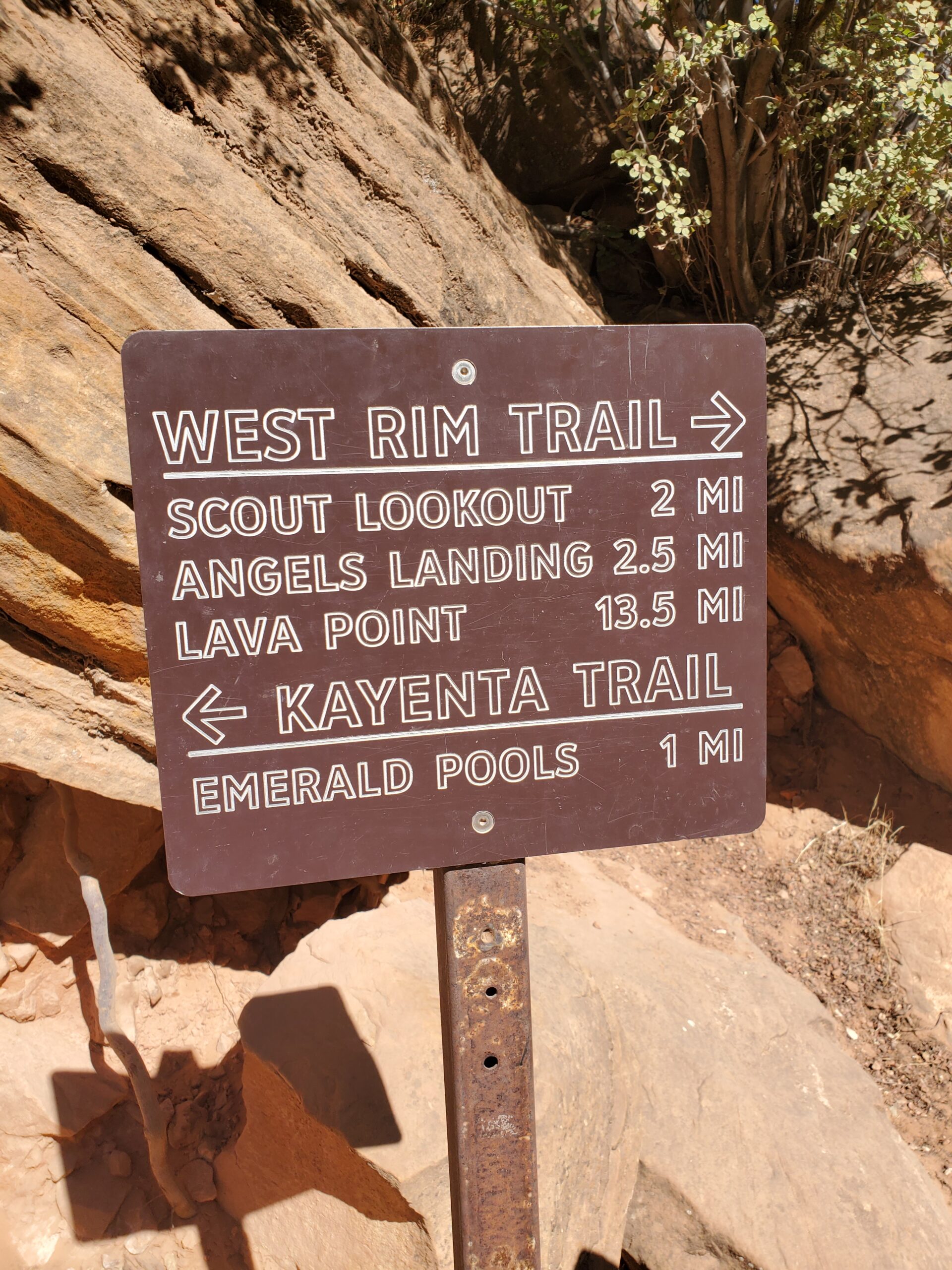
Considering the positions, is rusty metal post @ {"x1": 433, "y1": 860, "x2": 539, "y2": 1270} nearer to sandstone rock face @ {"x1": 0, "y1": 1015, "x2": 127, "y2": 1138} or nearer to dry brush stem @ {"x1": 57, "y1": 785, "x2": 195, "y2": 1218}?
dry brush stem @ {"x1": 57, "y1": 785, "x2": 195, "y2": 1218}

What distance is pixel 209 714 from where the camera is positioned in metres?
1.52

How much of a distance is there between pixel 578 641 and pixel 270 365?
72cm

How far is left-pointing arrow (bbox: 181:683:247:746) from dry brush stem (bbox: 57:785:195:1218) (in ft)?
6.49

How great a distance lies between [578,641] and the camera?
1.64 m

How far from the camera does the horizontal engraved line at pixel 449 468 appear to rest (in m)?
1.48

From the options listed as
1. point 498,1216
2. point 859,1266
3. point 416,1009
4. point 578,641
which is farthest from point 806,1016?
point 578,641

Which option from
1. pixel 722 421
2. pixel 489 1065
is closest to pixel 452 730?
pixel 489 1065

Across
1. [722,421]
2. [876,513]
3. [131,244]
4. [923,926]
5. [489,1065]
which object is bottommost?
[923,926]

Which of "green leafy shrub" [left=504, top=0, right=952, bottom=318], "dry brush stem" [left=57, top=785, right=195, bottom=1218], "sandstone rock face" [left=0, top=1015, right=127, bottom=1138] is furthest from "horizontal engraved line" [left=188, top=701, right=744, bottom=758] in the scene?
"green leafy shrub" [left=504, top=0, right=952, bottom=318]

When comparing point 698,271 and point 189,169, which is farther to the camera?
point 698,271

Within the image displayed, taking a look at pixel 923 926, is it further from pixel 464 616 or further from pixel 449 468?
Answer: pixel 449 468

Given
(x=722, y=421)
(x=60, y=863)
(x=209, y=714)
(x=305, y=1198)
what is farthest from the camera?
(x=60, y=863)

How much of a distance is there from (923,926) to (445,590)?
3.09 m

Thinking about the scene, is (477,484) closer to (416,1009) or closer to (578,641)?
A: (578,641)
